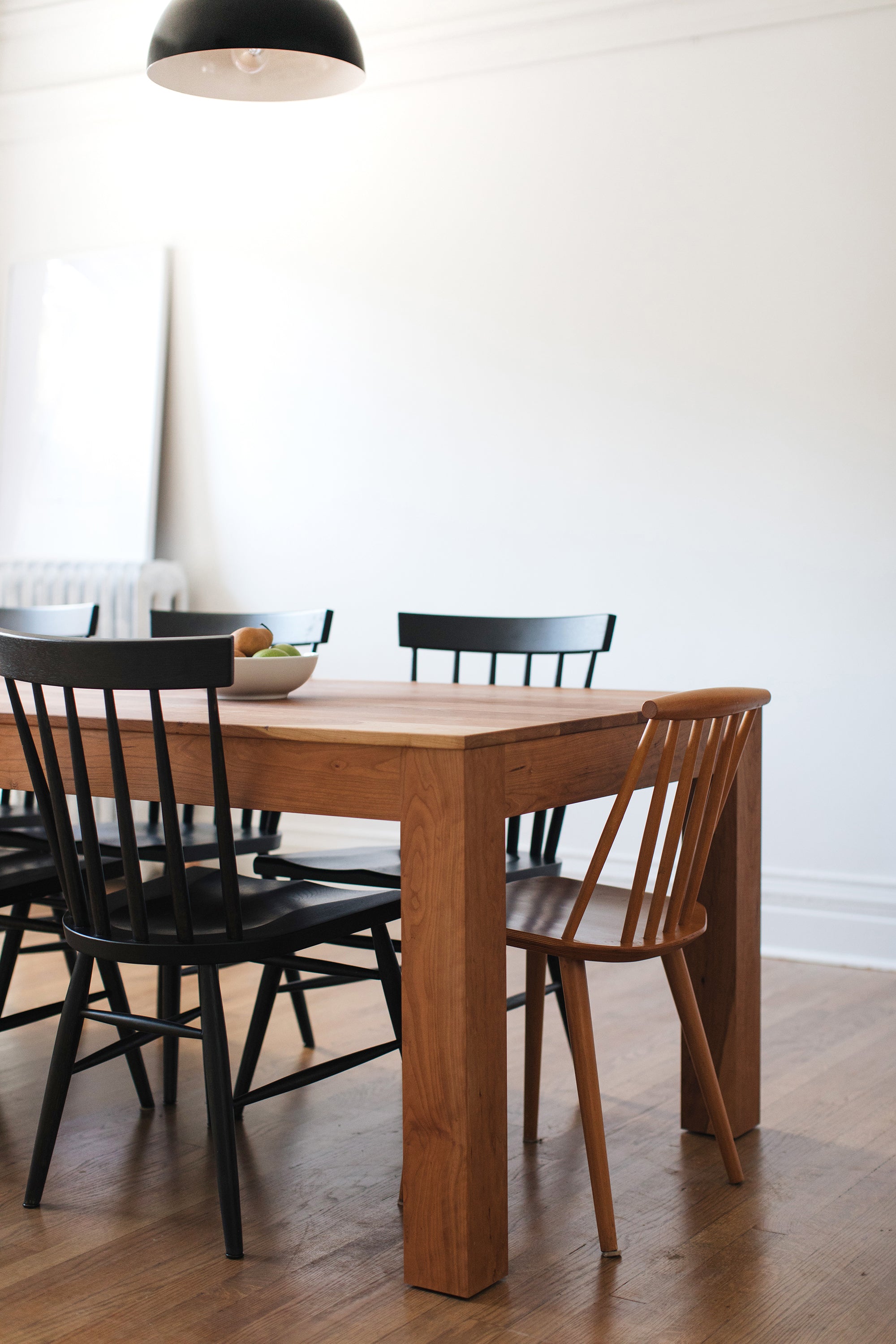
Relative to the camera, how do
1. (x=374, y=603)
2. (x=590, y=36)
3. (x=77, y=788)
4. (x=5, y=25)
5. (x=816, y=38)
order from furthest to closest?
1. (x=5, y=25)
2. (x=374, y=603)
3. (x=590, y=36)
4. (x=816, y=38)
5. (x=77, y=788)

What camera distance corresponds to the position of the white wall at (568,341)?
3.34 meters

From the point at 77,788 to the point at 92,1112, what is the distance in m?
0.86

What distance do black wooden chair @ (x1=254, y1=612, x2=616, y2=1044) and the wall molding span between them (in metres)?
1.81

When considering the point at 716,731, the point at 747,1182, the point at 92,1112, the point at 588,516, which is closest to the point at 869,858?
the point at 588,516

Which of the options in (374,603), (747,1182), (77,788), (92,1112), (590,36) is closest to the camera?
(77,788)

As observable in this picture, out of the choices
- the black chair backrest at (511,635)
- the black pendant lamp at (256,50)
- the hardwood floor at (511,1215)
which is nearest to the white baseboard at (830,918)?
the hardwood floor at (511,1215)

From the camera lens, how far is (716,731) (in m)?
1.79

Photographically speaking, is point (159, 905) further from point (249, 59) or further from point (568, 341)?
point (568, 341)

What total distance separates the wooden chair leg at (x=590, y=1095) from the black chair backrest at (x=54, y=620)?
1419 millimetres

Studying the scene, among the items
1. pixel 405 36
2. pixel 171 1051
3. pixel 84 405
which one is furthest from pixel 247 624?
pixel 405 36

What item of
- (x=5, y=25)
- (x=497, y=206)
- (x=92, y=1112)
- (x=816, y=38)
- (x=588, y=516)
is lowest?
(x=92, y=1112)

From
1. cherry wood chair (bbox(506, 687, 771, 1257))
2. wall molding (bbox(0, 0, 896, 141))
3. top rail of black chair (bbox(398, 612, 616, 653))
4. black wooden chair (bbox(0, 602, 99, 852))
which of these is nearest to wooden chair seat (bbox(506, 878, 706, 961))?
cherry wood chair (bbox(506, 687, 771, 1257))

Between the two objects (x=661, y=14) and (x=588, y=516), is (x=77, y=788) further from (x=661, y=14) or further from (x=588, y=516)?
(x=661, y=14)

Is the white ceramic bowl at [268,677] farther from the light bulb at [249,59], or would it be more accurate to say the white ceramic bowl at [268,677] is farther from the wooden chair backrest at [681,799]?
the light bulb at [249,59]
